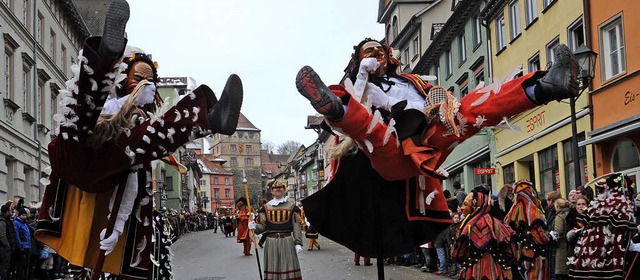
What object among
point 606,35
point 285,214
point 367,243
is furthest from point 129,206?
point 606,35

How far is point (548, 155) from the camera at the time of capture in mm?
24109

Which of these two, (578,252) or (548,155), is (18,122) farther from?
(578,252)

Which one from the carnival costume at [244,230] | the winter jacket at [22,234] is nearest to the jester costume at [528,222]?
the winter jacket at [22,234]

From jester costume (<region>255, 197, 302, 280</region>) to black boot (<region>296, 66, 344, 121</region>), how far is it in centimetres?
866

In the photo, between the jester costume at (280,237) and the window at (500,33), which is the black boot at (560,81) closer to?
the jester costume at (280,237)

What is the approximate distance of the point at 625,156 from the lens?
18.5 m

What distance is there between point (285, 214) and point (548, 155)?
13.6 meters

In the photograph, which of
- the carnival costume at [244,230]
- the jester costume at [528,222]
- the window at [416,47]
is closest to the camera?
the jester costume at [528,222]

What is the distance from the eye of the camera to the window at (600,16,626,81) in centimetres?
1854

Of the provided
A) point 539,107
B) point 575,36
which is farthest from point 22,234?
point 539,107

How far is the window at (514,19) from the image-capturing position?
86.4 feet

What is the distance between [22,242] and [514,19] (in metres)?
18.5

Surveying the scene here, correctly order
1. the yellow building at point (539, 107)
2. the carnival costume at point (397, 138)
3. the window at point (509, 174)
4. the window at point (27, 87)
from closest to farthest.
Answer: the carnival costume at point (397, 138)
the yellow building at point (539, 107)
the window at point (27, 87)
the window at point (509, 174)

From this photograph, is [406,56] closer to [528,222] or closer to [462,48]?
[462,48]
